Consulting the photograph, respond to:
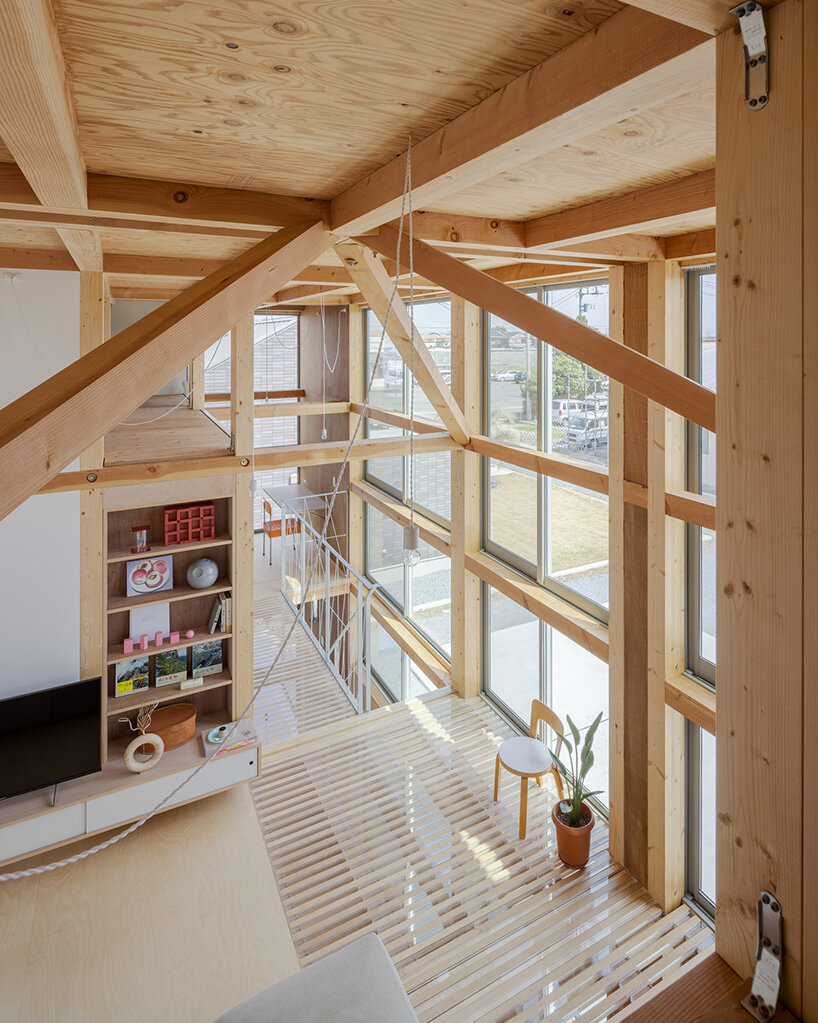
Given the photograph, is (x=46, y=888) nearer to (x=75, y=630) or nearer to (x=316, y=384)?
(x=75, y=630)

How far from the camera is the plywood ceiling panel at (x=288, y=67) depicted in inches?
41.5

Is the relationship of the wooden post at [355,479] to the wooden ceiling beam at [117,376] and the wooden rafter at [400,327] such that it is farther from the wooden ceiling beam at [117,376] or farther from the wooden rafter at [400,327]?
the wooden ceiling beam at [117,376]

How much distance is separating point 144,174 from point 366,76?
1.05 metres

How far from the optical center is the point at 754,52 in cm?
88

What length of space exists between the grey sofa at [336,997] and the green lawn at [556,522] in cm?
319

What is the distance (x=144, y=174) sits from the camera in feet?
6.48

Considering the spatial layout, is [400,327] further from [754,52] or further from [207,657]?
[754,52]

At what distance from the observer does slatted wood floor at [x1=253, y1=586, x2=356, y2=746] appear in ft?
18.3

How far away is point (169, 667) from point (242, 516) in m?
1.28

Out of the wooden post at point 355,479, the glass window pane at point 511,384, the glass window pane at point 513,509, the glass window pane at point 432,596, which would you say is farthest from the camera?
the wooden post at point 355,479

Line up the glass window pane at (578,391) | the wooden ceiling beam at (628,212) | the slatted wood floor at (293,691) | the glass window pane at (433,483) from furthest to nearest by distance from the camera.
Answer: the glass window pane at (433,483), the slatted wood floor at (293,691), the glass window pane at (578,391), the wooden ceiling beam at (628,212)

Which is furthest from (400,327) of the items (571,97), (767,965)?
(767,965)

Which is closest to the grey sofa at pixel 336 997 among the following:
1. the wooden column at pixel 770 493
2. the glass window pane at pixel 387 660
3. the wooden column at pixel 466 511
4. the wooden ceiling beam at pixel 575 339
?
the wooden column at pixel 770 493

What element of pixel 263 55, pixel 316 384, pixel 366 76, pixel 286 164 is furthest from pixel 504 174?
pixel 316 384
